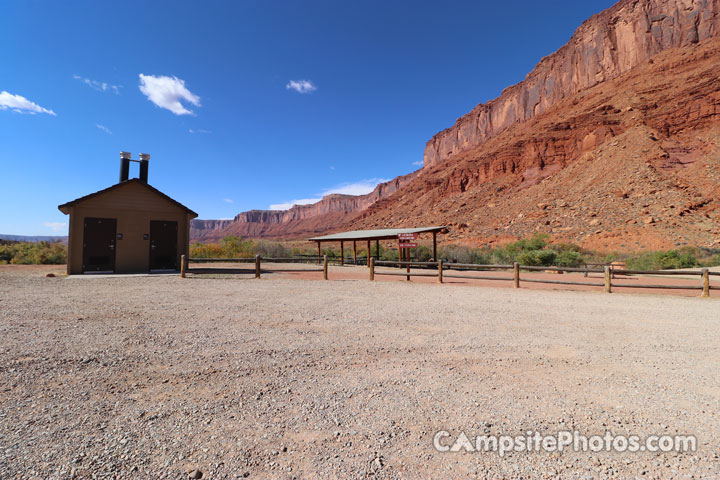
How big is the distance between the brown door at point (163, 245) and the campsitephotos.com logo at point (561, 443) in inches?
603

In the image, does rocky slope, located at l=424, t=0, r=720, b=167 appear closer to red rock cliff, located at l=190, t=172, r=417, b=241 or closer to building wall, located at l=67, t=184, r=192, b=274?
red rock cliff, located at l=190, t=172, r=417, b=241

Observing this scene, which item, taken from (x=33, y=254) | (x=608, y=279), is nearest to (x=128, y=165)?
(x=33, y=254)

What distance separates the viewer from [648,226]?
83.8 feet

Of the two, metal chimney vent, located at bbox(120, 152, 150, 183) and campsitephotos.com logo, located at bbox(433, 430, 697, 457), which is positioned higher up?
metal chimney vent, located at bbox(120, 152, 150, 183)

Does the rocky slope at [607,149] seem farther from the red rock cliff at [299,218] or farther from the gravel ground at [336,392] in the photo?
the red rock cliff at [299,218]

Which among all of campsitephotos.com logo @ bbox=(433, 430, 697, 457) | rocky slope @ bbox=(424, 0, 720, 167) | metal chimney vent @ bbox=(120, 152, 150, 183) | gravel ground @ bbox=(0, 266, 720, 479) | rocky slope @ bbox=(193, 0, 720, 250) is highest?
rocky slope @ bbox=(424, 0, 720, 167)

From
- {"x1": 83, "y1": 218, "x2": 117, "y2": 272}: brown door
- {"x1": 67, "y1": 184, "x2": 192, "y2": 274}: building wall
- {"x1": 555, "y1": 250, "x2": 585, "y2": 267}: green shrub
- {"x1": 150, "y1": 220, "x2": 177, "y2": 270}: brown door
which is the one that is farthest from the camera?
{"x1": 555, "y1": 250, "x2": 585, "y2": 267}: green shrub

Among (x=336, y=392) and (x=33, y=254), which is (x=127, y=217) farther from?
(x=336, y=392)

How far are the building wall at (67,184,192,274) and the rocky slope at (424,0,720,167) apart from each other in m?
67.7

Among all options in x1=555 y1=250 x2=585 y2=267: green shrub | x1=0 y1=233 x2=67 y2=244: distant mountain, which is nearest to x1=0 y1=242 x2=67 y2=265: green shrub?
x1=0 y1=233 x2=67 y2=244: distant mountain

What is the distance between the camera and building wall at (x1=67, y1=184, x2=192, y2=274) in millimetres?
12547

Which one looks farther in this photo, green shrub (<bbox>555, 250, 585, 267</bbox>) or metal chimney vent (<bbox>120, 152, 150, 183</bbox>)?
green shrub (<bbox>555, 250, 585, 267</bbox>)

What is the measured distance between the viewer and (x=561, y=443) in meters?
2.18

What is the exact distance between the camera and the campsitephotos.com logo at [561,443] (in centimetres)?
212
